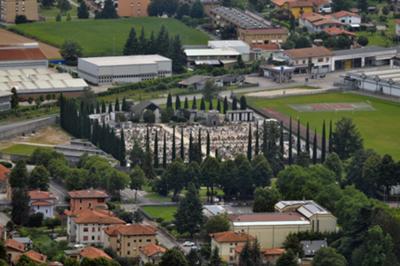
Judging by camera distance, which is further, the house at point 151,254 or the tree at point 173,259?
the house at point 151,254

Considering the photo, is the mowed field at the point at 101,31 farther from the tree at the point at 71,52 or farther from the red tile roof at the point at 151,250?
the red tile roof at the point at 151,250

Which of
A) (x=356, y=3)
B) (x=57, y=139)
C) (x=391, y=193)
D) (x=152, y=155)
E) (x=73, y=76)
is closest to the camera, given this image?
(x=391, y=193)

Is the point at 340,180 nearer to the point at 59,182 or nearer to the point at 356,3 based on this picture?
the point at 59,182

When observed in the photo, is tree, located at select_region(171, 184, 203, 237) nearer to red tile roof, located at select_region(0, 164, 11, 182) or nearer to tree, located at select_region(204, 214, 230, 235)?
tree, located at select_region(204, 214, 230, 235)

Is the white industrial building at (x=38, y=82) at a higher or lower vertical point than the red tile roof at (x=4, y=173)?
higher

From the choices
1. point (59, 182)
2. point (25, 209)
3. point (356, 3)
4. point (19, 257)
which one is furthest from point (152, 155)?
point (356, 3)

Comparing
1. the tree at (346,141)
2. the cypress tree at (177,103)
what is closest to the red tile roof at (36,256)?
the tree at (346,141)

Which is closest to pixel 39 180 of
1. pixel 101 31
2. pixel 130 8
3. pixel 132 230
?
pixel 132 230
